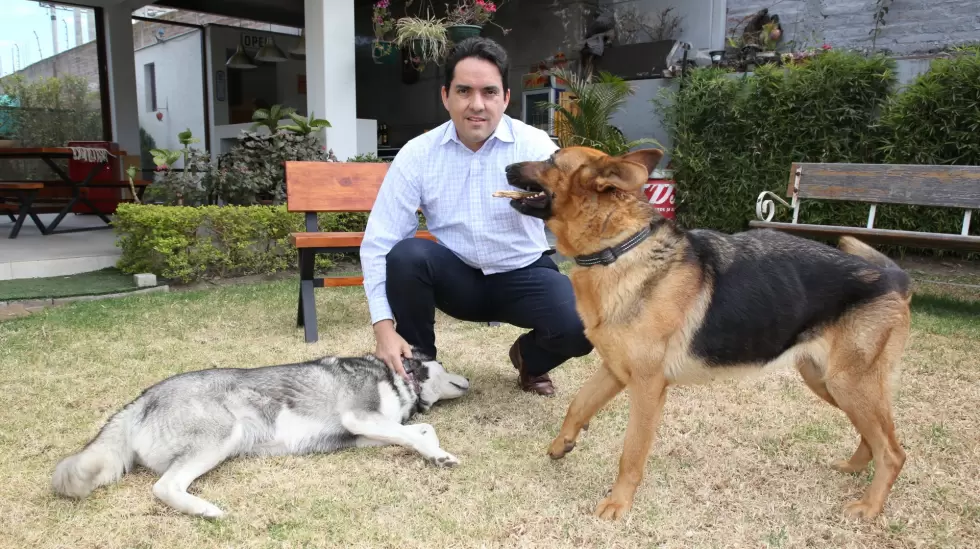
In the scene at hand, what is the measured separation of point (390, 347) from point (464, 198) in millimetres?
932

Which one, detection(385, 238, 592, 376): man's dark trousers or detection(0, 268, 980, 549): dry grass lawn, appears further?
detection(385, 238, 592, 376): man's dark trousers

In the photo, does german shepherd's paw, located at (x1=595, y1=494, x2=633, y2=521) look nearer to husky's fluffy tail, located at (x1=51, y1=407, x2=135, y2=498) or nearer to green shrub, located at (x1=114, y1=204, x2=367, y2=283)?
husky's fluffy tail, located at (x1=51, y1=407, x2=135, y2=498)

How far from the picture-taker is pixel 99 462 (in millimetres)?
2488

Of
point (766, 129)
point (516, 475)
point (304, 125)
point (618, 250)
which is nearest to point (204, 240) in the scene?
point (304, 125)

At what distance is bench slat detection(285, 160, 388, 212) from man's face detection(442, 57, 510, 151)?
2.16m

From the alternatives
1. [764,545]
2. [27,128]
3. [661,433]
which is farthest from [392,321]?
[27,128]

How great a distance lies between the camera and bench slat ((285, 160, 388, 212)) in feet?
16.8

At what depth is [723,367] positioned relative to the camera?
2.51 meters

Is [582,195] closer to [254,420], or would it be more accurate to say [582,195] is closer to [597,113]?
[254,420]

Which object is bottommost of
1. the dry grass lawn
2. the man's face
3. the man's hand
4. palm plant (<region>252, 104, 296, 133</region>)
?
the dry grass lawn

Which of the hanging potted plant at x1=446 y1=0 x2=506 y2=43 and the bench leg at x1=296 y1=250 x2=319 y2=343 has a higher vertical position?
the hanging potted plant at x1=446 y1=0 x2=506 y2=43

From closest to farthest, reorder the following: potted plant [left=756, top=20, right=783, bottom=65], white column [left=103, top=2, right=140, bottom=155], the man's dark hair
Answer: the man's dark hair < potted plant [left=756, top=20, right=783, bottom=65] < white column [left=103, top=2, right=140, bottom=155]

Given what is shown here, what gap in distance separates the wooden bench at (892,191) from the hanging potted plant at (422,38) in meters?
4.58

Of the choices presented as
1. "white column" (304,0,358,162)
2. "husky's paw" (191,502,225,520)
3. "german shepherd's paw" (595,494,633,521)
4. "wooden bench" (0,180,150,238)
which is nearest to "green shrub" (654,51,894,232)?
"white column" (304,0,358,162)
